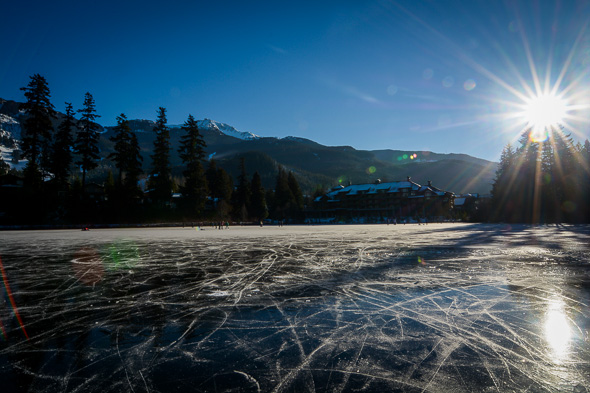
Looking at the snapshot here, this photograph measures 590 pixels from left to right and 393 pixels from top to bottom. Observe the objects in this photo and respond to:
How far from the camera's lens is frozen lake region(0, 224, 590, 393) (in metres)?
2.55

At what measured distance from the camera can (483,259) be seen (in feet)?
30.6

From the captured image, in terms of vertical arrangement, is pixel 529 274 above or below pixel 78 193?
below

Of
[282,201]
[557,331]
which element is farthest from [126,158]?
[557,331]

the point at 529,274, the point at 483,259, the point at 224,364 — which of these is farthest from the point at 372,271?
the point at 224,364

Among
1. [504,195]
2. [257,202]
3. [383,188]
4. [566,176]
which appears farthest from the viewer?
[383,188]

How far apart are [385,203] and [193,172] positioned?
169 feet

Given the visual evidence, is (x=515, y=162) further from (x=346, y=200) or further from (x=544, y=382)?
(x=544, y=382)

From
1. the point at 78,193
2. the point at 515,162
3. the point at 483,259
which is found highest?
the point at 515,162

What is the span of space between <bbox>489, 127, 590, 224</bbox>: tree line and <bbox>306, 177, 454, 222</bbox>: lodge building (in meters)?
25.8

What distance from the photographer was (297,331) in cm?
365

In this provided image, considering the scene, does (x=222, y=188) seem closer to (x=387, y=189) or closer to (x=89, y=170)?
(x=89, y=170)

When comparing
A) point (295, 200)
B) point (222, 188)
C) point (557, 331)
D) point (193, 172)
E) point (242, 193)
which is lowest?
point (557, 331)

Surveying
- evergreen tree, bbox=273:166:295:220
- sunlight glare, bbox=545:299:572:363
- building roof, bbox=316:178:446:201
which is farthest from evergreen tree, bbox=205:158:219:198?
sunlight glare, bbox=545:299:572:363

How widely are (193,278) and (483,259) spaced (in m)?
8.97
